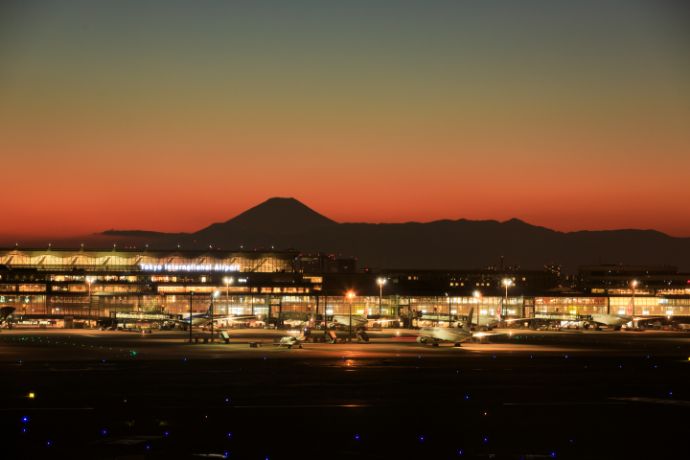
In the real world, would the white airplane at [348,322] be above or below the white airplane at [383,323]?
above

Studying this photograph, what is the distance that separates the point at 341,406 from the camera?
43.6m

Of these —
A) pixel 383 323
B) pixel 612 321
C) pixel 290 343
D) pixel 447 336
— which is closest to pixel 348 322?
pixel 383 323

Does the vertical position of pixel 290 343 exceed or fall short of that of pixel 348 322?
it exceeds it

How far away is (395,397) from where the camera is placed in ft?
155

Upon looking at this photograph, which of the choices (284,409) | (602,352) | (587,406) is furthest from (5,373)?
(602,352)

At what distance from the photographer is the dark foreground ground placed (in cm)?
3272

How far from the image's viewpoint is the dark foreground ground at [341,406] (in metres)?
32.7

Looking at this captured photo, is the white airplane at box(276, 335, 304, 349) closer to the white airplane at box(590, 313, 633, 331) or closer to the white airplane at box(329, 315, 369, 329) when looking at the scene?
the white airplane at box(329, 315, 369, 329)

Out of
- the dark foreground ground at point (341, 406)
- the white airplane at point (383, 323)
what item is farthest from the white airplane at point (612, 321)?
the dark foreground ground at point (341, 406)

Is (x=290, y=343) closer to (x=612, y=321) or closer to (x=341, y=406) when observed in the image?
(x=341, y=406)

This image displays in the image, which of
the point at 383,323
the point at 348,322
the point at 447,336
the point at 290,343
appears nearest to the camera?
the point at 290,343

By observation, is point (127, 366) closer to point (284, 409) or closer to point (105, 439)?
point (284, 409)

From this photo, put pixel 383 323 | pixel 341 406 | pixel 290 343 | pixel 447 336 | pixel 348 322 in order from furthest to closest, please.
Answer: pixel 383 323
pixel 348 322
pixel 447 336
pixel 290 343
pixel 341 406

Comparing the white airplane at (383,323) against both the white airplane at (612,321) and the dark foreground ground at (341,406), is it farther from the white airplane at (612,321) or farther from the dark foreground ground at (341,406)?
the dark foreground ground at (341,406)
